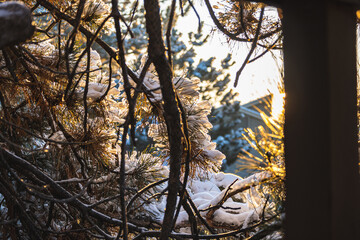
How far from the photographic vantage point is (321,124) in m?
0.54

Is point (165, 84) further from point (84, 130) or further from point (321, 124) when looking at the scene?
point (84, 130)

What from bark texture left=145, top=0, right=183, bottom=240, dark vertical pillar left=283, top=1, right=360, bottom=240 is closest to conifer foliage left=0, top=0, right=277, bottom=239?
bark texture left=145, top=0, right=183, bottom=240

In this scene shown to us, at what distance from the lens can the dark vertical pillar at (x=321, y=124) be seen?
54 cm

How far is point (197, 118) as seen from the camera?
1.51m

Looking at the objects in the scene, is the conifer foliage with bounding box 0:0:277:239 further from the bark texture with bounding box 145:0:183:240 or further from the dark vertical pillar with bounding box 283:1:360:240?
the dark vertical pillar with bounding box 283:1:360:240

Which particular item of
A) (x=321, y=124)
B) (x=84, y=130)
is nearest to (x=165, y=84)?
(x=321, y=124)

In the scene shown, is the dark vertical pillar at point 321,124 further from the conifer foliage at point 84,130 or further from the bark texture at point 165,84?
the conifer foliage at point 84,130

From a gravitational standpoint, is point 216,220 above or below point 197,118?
below

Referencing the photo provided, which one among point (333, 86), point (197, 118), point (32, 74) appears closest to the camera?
point (333, 86)

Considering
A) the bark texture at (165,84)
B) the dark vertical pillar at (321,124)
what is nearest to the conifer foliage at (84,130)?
the bark texture at (165,84)

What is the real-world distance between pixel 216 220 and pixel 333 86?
124 cm

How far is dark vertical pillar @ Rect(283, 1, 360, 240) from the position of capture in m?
0.54

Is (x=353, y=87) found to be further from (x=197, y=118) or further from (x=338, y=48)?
(x=197, y=118)

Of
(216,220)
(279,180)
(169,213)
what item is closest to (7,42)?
(169,213)
